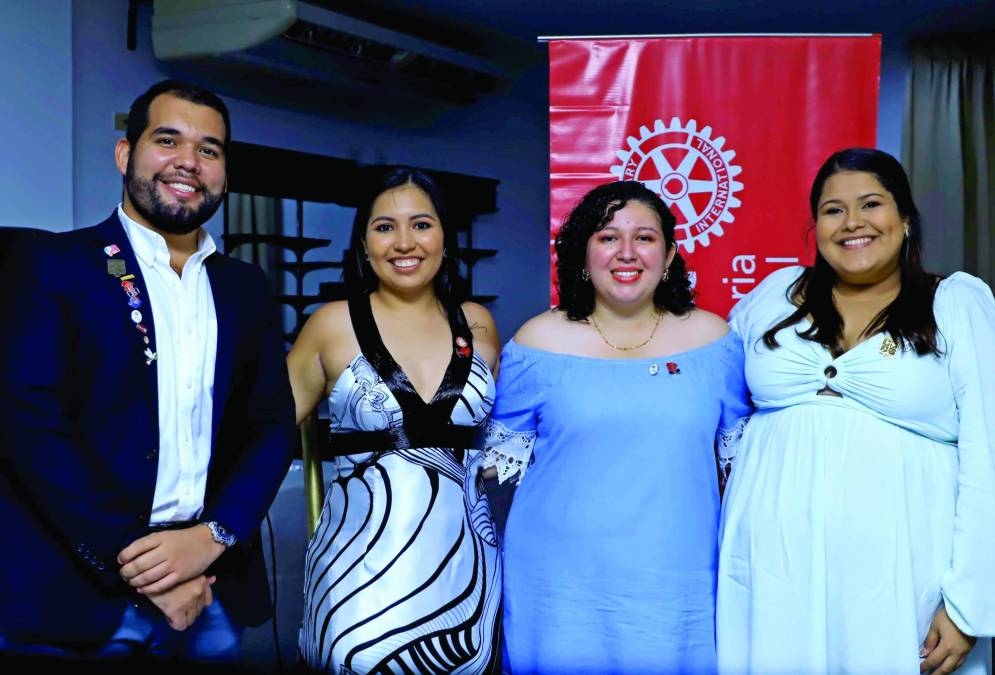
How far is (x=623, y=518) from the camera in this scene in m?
1.82

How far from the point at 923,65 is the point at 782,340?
4.70 meters

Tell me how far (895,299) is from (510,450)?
89cm

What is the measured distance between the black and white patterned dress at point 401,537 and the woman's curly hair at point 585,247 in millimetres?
324

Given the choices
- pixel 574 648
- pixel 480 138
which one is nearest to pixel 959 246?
pixel 480 138

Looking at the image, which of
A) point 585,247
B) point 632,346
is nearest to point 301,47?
point 585,247

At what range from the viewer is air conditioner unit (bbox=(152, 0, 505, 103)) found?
169 inches

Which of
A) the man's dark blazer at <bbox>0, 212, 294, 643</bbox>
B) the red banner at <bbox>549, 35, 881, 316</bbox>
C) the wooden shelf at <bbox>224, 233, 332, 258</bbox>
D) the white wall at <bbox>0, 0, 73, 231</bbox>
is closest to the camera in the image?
the man's dark blazer at <bbox>0, 212, 294, 643</bbox>

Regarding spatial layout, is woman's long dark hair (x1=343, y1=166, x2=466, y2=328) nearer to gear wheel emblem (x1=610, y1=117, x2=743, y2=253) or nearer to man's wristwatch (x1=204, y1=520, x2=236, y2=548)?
man's wristwatch (x1=204, y1=520, x2=236, y2=548)

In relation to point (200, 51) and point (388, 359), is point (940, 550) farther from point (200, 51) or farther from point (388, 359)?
point (200, 51)

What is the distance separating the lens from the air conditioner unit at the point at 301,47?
4.30 metres

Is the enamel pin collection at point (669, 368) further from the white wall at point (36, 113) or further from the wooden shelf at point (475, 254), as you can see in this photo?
the wooden shelf at point (475, 254)

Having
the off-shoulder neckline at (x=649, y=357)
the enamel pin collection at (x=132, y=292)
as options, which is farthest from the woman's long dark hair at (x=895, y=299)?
the enamel pin collection at (x=132, y=292)

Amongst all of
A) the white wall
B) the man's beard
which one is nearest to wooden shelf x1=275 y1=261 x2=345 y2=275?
the white wall

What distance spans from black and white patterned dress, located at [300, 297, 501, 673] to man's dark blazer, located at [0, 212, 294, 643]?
29cm
